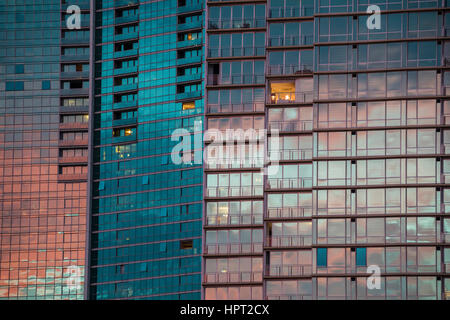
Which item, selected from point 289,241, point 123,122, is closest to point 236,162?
point 289,241

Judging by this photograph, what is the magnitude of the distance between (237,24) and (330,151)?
1612cm

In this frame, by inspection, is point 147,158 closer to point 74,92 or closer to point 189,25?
point 74,92

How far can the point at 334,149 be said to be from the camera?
10244 centimetres

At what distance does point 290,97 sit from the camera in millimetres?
107438

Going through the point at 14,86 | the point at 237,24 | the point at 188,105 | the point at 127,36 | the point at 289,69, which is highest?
the point at 127,36

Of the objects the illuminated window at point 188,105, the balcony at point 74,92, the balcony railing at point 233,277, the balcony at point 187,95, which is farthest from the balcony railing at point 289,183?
the balcony at point 74,92

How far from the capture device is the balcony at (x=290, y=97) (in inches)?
4198

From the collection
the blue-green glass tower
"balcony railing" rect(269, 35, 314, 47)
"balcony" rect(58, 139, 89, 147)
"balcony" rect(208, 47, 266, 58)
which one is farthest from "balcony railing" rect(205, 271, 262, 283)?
"balcony" rect(58, 139, 89, 147)

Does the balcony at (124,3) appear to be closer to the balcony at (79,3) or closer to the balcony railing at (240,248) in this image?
the balcony at (79,3)

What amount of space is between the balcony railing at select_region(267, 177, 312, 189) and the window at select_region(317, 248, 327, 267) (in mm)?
7563

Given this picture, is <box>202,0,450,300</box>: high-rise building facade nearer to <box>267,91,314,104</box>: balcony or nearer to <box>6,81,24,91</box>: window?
<box>267,91,314,104</box>: balcony

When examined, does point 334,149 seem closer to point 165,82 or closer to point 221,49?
point 221,49

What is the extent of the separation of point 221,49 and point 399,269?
2616 cm

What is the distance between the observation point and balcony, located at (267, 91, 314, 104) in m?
107
